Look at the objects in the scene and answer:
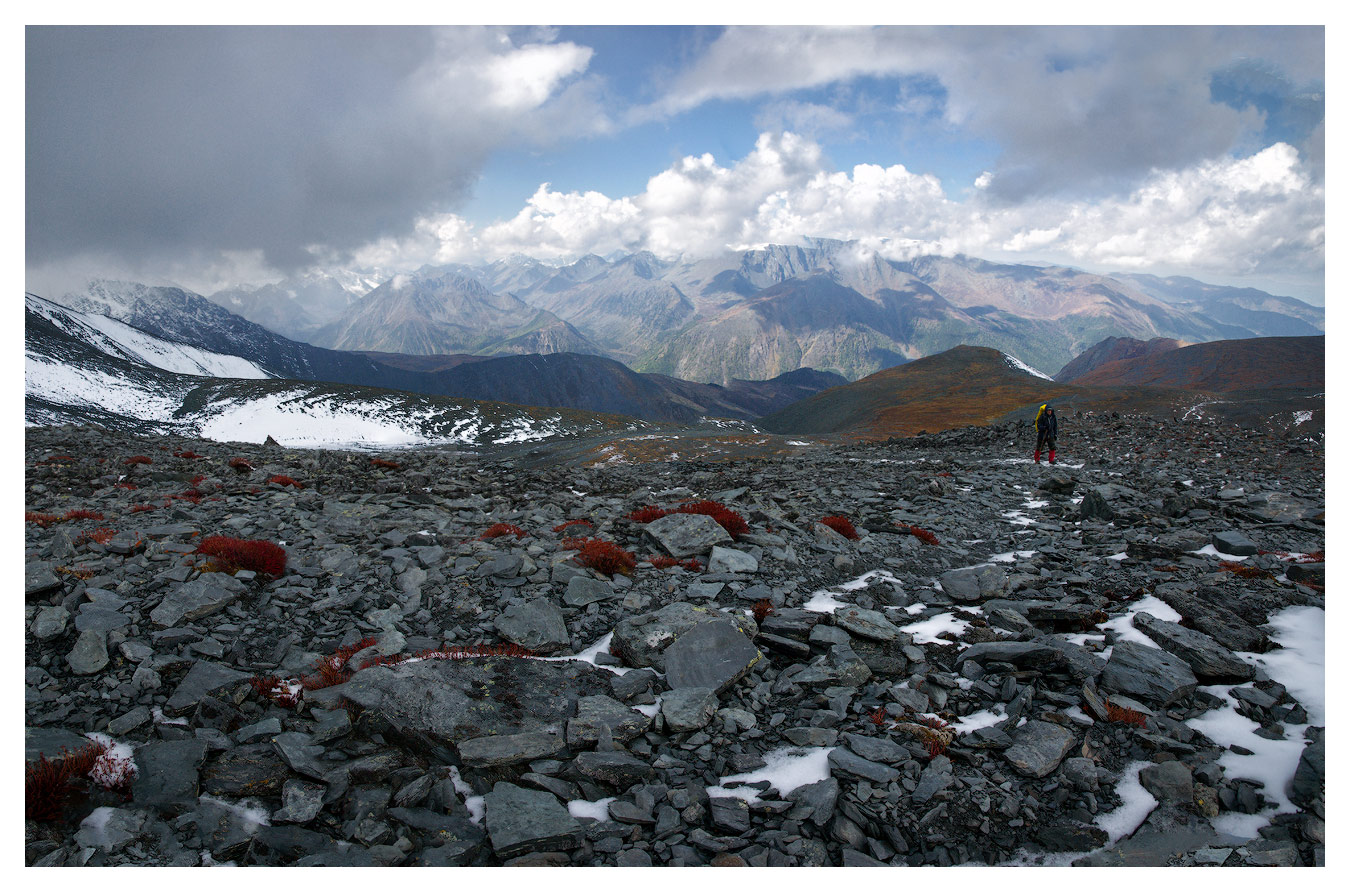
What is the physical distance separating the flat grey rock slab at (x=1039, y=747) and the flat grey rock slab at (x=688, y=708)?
304 cm

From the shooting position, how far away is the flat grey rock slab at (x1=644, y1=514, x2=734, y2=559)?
1216 cm

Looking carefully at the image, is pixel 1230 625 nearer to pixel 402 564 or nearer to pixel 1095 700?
pixel 1095 700

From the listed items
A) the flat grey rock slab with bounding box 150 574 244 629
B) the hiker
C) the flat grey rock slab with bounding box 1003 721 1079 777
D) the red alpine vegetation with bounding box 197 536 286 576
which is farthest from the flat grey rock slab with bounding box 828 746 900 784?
the hiker

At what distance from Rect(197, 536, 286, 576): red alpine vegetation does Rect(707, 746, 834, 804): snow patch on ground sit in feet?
31.0

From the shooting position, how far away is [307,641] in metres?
8.48

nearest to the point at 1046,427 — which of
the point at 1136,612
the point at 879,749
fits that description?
the point at 1136,612

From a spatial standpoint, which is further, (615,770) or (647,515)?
(647,515)

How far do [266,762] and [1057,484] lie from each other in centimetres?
2462

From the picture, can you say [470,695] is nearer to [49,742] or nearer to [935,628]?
[49,742]

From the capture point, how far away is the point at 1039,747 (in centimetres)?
539

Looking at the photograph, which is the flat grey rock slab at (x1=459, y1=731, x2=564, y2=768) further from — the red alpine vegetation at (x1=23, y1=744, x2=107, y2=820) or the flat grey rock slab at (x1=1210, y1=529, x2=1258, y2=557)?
the flat grey rock slab at (x1=1210, y1=529, x2=1258, y2=557)

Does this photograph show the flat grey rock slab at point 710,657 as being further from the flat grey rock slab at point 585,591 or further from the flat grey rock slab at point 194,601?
the flat grey rock slab at point 194,601

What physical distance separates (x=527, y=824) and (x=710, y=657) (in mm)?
3303

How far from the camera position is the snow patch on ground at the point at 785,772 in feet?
17.1
